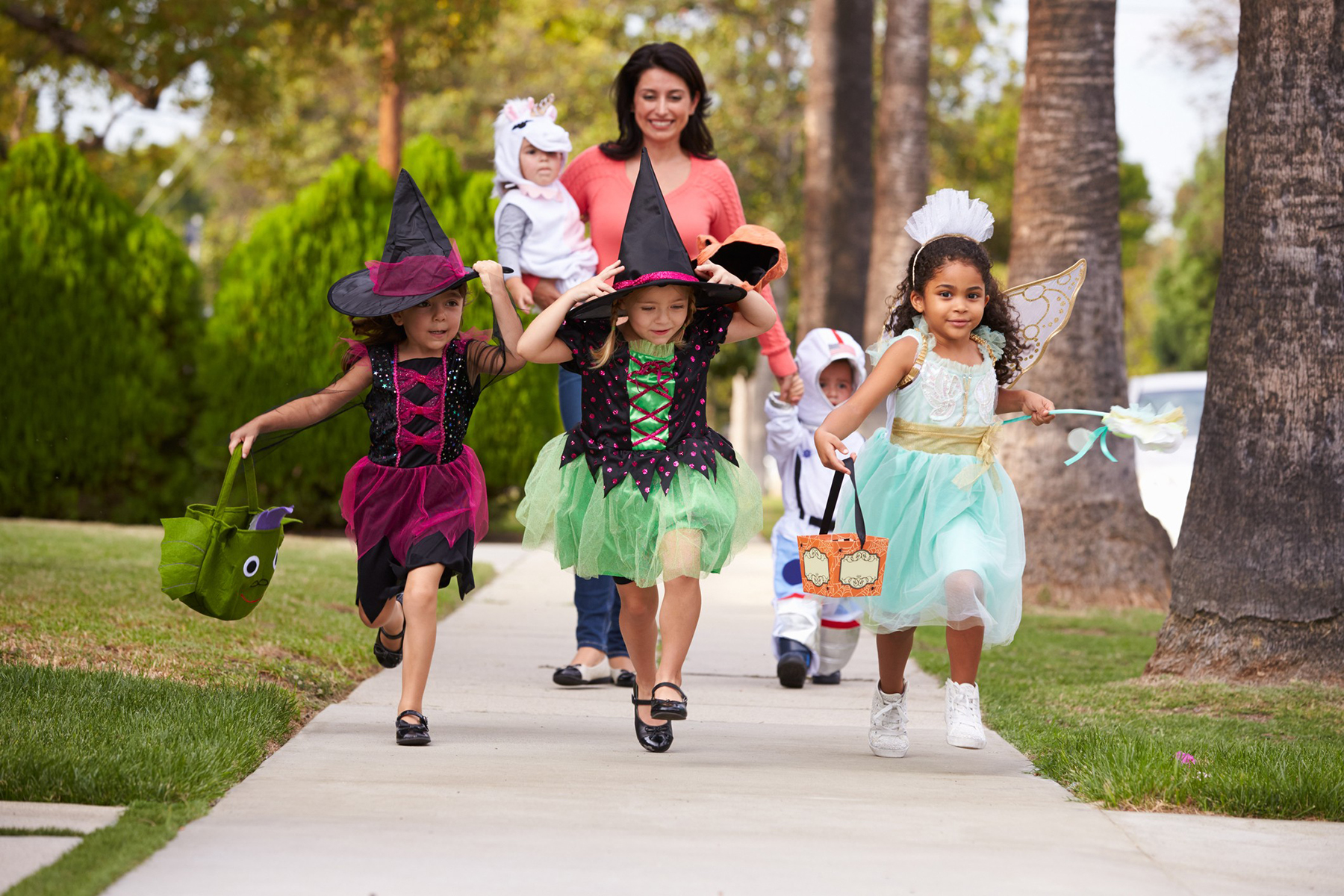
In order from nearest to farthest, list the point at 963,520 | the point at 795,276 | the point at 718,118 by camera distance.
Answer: the point at 963,520, the point at 718,118, the point at 795,276

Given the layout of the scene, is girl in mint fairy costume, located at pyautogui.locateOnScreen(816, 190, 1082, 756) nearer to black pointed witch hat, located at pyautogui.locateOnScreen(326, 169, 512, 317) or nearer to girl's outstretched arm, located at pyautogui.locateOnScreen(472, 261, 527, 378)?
girl's outstretched arm, located at pyautogui.locateOnScreen(472, 261, 527, 378)

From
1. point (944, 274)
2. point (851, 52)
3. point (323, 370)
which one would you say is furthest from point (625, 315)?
point (851, 52)

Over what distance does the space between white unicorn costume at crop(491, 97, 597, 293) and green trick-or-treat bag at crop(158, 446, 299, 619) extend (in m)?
1.53

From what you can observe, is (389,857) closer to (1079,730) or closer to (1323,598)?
(1079,730)

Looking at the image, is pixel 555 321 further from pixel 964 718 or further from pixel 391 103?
pixel 391 103

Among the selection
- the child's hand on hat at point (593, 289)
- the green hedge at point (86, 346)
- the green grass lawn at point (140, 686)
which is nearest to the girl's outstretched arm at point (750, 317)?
the child's hand on hat at point (593, 289)

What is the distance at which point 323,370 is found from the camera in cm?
1295

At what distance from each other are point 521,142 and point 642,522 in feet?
6.61

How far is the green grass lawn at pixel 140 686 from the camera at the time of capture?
12.3ft

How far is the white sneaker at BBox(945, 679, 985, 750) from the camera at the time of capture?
4.66 metres

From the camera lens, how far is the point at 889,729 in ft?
16.3

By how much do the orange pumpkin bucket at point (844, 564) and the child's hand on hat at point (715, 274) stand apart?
93 centimetres

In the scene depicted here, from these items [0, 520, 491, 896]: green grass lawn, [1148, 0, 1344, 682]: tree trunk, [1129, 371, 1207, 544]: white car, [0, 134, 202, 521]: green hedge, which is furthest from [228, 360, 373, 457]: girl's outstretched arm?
[0, 134, 202, 521]: green hedge

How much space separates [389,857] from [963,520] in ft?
7.65
